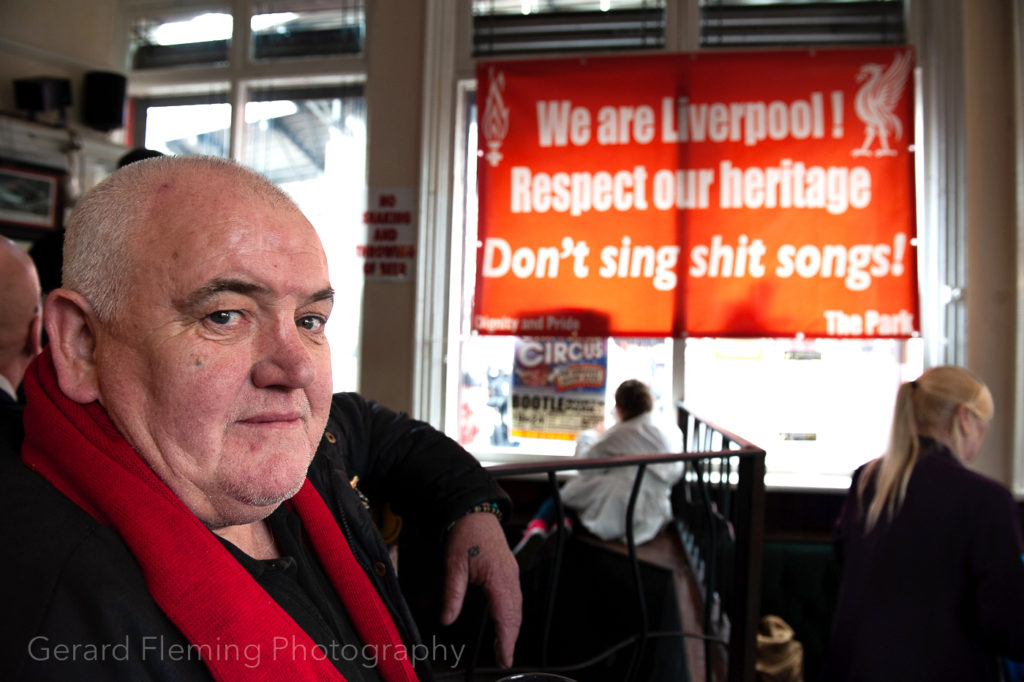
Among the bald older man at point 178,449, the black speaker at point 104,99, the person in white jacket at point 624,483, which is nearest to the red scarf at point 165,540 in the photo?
the bald older man at point 178,449

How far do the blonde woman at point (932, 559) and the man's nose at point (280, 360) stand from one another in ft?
6.12

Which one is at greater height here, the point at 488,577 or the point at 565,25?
the point at 565,25

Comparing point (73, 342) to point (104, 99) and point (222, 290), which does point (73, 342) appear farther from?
point (104, 99)

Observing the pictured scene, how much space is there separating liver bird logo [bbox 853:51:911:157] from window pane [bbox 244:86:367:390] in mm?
2743

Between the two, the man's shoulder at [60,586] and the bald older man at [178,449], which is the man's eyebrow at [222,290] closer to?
the bald older man at [178,449]

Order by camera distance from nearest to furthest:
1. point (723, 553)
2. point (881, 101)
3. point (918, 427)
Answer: point (918, 427) → point (723, 553) → point (881, 101)

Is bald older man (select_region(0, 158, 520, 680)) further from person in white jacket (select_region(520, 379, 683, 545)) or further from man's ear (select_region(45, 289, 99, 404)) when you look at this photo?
person in white jacket (select_region(520, 379, 683, 545))

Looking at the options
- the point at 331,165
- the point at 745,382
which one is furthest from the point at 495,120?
the point at 745,382

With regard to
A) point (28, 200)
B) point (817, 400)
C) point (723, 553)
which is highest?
point (28, 200)

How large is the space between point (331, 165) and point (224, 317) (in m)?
3.35

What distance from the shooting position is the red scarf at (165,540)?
589 millimetres

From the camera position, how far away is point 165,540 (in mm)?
600

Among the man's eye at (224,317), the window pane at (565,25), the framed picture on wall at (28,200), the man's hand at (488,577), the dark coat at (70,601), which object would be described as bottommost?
the man's hand at (488,577)

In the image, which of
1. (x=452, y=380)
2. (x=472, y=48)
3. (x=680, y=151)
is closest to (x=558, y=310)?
(x=452, y=380)
